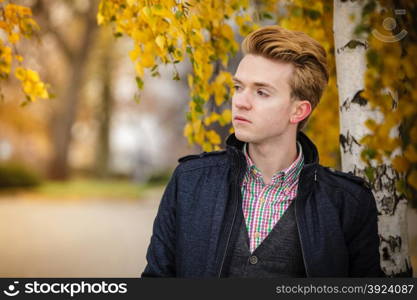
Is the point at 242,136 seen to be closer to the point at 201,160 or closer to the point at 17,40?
the point at 201,160

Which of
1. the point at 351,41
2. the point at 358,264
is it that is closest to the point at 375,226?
the point at 358,264

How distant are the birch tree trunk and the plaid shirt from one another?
1.56 feet

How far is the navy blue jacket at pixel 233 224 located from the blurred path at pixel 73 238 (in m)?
4.27

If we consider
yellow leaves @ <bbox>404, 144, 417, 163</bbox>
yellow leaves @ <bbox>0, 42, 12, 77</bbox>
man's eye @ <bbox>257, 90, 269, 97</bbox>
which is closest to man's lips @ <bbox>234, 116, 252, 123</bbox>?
man's eye @ <bbox>257, 90, 269, 97</bbox>

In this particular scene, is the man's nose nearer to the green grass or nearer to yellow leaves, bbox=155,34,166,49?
yellow leaves, bbox=155,34,166,49

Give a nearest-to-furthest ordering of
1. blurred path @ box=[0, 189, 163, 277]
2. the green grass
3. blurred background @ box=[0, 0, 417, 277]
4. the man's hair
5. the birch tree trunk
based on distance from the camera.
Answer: the man's hair
the birch tree trunk
blurred path @ box=[0, 189, 163, 277]
blurred background @ box=[0, 0, 417, 277]
the green grass

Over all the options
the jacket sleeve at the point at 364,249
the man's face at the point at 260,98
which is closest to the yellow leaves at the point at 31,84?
the man's face at the point at 260,98

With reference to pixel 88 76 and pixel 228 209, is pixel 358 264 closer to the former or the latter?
pixel 228 209

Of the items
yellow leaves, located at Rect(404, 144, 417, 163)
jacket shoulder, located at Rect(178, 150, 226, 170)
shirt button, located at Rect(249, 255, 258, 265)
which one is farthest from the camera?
jacket shoulder, located at Rect(178, 150, 226, 170)

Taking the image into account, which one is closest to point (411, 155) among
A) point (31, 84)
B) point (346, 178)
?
point (346, 178)

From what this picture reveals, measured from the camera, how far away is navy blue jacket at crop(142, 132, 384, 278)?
2.04 metres

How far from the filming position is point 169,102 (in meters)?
30.0

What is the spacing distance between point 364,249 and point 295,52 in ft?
3.07

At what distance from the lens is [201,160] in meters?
2.24
